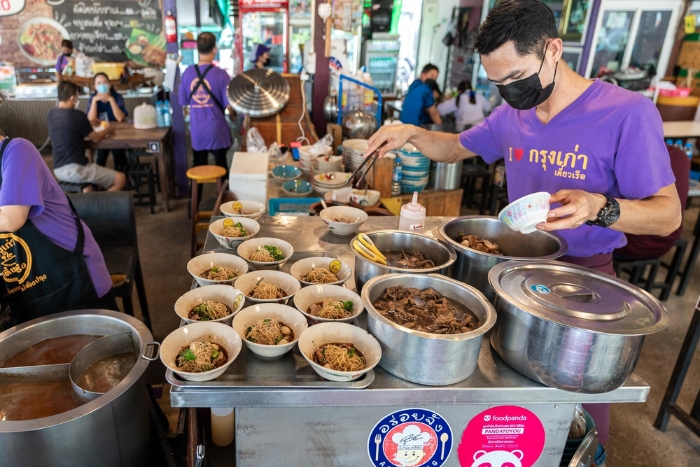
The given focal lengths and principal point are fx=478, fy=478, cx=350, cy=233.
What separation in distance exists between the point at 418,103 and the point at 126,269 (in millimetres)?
4874

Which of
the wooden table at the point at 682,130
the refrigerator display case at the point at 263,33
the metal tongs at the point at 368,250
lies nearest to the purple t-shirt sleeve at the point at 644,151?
the metal tongs at the point at 368,250

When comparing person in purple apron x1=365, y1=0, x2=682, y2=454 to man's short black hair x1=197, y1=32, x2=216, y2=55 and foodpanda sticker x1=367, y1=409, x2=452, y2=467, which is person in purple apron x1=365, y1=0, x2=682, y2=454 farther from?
man's short black hair x1=197, y1=32, x2=216, y2=55

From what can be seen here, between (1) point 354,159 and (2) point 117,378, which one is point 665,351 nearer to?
(1) point 354,159

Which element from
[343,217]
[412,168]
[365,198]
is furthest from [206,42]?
[343,217]

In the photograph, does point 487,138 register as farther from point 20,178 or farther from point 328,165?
point 20,178

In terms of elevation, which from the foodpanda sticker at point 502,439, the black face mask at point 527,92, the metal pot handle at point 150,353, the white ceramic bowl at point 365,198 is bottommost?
the foodpanda sticker at point 502,439

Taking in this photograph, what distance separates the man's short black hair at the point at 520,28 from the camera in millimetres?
1543

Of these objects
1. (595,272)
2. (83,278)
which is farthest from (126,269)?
(595,272)

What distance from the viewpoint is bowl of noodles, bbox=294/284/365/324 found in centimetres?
152

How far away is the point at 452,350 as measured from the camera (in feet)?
4.13

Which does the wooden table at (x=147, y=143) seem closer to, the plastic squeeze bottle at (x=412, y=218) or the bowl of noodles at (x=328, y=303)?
the plastic squeeze bottle at (x=412, y=218)

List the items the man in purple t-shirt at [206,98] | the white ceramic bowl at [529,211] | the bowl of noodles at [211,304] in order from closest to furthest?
the white ceramic bowl at [529,211] → the bowl of noodles at [211,304] → the man in purple t-shirt at [206,98]

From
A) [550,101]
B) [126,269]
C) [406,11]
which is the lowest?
[126,269]

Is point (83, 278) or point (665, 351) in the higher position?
point (83, 278)
